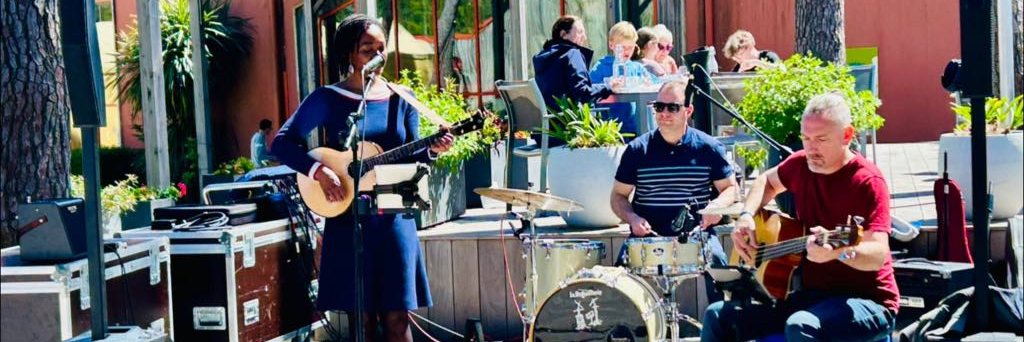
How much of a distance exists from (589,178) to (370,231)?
6.18ft

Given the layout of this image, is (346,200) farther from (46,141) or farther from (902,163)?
(902,163)

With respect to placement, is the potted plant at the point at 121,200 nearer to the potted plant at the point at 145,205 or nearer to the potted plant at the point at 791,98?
the potted plant at the point at 145,205

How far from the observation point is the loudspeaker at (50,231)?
4758mm

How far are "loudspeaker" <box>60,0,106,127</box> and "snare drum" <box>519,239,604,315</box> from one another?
204cm

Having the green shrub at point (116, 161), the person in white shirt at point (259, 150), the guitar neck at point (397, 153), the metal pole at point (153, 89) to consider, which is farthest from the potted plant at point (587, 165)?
the green shrub at point (116, 161)

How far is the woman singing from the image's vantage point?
5.13 meters

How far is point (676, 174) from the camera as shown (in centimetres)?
576

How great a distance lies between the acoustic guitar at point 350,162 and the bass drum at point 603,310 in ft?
2.61

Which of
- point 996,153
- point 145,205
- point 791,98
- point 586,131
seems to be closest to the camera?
point 996,153

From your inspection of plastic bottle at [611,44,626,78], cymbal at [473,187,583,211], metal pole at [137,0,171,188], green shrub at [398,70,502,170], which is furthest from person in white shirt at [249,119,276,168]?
cymbal at [473,187,583,211]

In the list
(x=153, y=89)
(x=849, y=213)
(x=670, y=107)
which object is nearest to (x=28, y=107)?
(x=670, y=107)

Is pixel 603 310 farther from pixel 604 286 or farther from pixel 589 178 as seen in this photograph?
pixel 589 178

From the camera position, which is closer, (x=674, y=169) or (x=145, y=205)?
(x=674, y=169)

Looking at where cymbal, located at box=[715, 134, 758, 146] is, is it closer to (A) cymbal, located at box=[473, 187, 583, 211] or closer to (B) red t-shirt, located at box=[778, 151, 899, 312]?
(A) cymbal, located at box=[473, 187, 583, 211]
